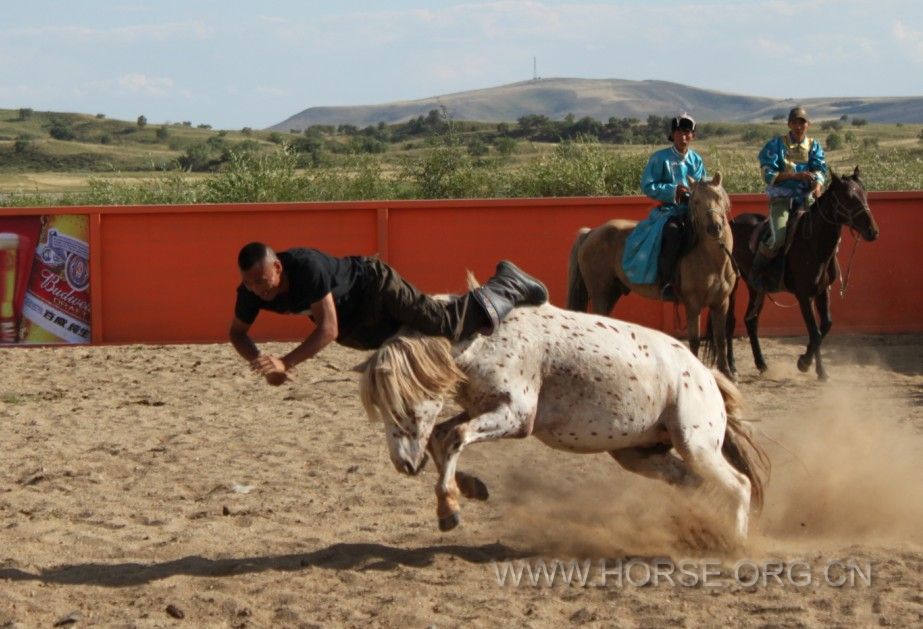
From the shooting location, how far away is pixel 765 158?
1184 centimetres

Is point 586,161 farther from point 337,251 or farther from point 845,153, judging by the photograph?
point 845,153

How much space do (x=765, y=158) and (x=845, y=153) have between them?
36.0 metres

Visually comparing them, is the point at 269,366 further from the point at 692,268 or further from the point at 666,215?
the point at 666,215

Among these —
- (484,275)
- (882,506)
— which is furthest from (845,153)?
(882,506)

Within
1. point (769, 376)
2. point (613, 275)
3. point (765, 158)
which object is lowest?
point (769, 376)

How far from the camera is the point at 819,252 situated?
1152cm

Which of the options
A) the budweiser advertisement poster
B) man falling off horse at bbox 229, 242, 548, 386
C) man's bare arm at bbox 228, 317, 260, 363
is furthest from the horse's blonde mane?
the budweiser advertisement poster

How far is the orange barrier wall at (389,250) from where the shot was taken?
1371cm

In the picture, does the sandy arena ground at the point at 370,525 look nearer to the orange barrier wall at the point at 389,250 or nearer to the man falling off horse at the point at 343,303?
the man falling off horse at the point at 343,303

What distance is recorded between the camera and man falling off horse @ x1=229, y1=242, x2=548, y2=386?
5.21 m

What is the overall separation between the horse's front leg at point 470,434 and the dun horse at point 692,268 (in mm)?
5237

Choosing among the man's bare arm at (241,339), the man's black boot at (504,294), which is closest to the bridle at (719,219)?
the man's black boot at (504,294)

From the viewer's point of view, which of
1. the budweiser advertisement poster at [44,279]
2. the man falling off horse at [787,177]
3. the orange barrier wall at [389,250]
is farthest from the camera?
the orange barrier wall at [389,250]

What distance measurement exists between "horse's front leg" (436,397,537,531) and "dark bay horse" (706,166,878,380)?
608cm
